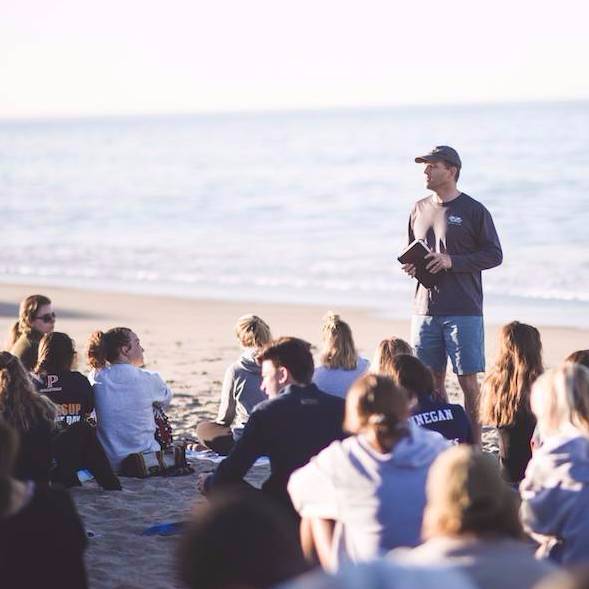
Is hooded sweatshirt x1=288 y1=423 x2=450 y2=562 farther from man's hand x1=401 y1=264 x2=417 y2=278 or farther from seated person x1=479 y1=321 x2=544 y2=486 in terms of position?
man's hand x1=401 y1=264 x2=417 y2=278

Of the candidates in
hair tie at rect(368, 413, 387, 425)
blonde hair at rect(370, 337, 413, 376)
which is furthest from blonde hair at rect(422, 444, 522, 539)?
blonde hair at rect(370, 337, 413, 376)

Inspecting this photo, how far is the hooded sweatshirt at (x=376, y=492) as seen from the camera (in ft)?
14.2

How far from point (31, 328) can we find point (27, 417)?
1.86 metres

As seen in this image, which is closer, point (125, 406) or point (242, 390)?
point (125, 406)

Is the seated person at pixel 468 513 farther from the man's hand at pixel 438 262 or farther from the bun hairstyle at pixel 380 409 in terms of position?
the man's hand at pixel 438 262

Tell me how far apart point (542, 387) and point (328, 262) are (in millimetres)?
18237

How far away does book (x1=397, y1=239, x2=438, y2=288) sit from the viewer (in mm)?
7383

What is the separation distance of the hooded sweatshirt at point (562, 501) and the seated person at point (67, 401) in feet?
10.6

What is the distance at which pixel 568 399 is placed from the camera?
14.9ft

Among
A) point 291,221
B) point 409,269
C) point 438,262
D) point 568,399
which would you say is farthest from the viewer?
point 291,221

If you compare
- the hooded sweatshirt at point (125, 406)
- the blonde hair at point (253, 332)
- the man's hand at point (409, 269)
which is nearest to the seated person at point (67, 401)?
the hooded sweatshirt at point (125, 406)

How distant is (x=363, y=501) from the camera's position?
4332 mm

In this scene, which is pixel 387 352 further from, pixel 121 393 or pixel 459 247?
pixel 121 393

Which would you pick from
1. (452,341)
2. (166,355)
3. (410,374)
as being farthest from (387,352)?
(166,355)
